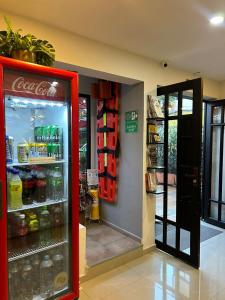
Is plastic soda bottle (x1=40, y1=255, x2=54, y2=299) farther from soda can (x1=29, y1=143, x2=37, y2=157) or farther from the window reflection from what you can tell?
the window reflection

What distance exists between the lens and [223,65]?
3252mm

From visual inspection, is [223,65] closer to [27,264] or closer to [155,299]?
[155,299]

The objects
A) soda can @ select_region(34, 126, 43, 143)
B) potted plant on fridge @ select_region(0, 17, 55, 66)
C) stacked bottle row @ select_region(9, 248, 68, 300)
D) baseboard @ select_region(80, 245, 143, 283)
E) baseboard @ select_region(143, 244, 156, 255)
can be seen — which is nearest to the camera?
potted plant on fridge @ select_region(0, 17, 55, 66)

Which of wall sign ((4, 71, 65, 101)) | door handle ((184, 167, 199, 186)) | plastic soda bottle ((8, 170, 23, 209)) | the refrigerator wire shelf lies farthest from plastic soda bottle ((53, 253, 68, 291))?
door handle ((184, 167, 199, 186))

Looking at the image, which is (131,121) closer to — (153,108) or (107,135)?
(153,108)

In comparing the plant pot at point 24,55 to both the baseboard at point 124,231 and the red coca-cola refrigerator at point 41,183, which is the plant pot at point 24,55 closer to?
the red coca-cola refrigerator at point 41,183

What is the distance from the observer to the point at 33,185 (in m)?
1.97

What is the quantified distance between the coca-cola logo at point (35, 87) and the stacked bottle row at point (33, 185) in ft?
2.09

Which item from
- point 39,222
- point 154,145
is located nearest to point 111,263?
point 39,222

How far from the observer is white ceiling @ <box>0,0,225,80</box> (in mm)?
1792

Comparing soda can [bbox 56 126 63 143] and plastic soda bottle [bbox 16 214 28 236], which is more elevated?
soda can [bbox 56 126 63 143]

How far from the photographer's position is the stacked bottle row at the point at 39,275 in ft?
6.10

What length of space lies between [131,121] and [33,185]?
1.63 metres

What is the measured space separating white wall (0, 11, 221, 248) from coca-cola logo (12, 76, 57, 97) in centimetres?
53
